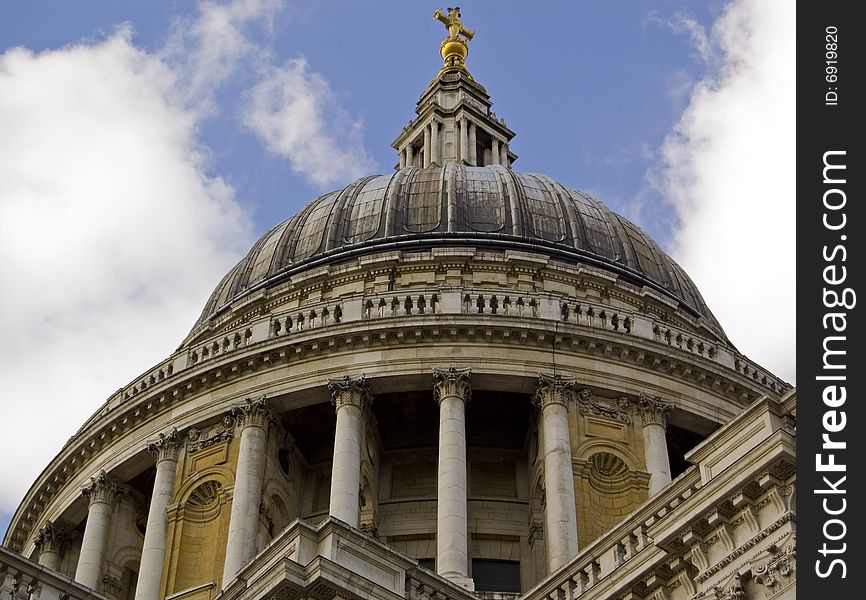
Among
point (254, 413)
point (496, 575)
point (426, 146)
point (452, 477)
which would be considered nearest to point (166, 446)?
point (254, 413)

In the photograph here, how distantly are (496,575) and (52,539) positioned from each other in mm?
12844

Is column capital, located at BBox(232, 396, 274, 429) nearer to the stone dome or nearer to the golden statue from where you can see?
the stone dome

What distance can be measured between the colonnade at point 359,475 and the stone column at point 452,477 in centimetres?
2

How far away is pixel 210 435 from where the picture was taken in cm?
3791

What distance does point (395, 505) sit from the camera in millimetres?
37750

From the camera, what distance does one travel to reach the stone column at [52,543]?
40.2 meters

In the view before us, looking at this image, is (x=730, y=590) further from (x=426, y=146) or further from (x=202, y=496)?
(x=426, y=146)

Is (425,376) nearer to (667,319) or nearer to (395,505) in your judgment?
(395,505)

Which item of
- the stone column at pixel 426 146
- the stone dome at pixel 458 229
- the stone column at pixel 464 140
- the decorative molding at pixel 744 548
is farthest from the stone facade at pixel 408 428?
the decorative molding at pixel 744 548

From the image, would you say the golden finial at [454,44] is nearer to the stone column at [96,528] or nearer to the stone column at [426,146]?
the stone column at [426,146]

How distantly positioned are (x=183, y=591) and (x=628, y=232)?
19324 mm

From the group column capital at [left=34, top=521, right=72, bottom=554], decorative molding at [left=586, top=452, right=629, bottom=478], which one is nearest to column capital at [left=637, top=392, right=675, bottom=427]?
decorative molding at [left=586, top=452, right=629, bottom=478]

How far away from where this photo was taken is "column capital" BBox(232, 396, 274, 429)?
121ft

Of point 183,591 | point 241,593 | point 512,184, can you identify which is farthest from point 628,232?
point 241,593
